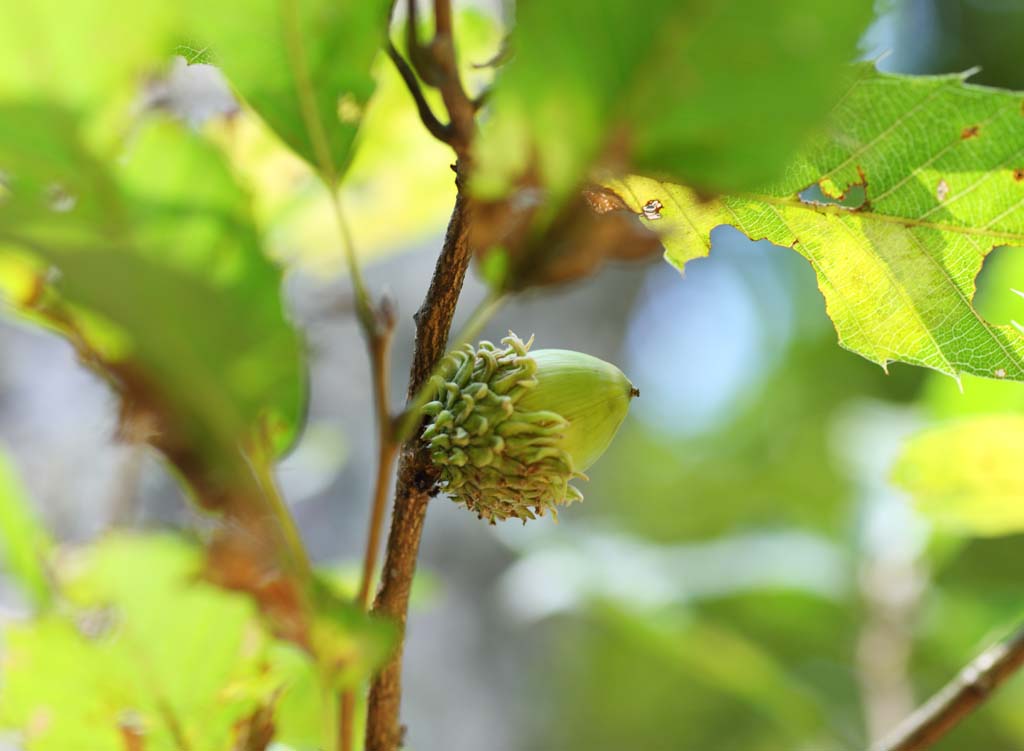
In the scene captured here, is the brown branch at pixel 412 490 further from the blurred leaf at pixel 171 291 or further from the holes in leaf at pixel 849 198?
the holes in leaf at pixel 849 198

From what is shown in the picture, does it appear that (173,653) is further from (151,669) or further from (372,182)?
(372,182)

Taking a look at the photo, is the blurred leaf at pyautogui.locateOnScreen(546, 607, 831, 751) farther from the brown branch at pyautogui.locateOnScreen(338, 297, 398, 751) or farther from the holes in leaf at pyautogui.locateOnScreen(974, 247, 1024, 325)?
the brown branch at pyautogui.locateOnScreen(338, 297, 398, 751)

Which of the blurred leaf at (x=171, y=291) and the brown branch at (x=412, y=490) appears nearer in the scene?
the blurred leaf at (x=171, y=291)

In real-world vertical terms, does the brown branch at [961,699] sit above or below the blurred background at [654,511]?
above

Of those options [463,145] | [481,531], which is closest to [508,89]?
[463,145]

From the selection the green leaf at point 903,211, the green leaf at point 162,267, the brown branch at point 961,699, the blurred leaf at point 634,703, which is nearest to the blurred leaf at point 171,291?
the green leaf at point 162,267

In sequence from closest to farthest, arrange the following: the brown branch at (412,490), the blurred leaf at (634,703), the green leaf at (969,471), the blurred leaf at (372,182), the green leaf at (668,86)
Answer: the green leaf at (668,86), the brown branch at (412,490), the green leaf at (969,471), the blurred leaf at (372,182), the blurred leaf at (634,703)

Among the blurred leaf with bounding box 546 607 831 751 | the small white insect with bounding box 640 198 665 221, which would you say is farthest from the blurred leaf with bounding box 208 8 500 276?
the blurred leaf with bounding box 546 607 831 751

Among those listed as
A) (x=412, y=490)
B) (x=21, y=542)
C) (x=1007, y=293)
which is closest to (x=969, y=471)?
(x=1007, y=293)
